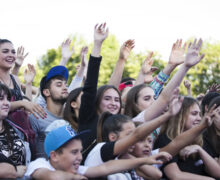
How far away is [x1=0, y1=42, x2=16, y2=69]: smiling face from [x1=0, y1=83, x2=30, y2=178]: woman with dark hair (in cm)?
113

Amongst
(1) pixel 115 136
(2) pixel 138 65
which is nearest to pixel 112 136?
(1) pixel 115 136

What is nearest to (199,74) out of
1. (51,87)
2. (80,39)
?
(80,39)

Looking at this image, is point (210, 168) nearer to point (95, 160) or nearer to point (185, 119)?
point (185, 119)

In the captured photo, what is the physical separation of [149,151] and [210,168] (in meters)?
0.85

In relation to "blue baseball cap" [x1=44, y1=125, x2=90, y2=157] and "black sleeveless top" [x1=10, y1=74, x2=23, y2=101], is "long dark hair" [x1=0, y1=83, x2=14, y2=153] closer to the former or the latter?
"blue baseball cap" [x1=44, y1=125, x2=90, y2=157]

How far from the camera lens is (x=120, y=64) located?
5215 millimetres

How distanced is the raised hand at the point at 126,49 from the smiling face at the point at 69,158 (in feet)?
7.61

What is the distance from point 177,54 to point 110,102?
1249mm

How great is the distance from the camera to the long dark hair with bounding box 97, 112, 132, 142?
11.3 feet

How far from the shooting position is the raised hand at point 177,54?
4.83 meters

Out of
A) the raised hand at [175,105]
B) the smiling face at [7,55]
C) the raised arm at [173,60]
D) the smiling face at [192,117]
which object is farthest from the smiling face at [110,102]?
the smiling face at [7,55]

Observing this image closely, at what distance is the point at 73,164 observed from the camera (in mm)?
3119

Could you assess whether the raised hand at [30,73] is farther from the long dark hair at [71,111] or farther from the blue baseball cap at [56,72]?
the long dark hair at [71,111]

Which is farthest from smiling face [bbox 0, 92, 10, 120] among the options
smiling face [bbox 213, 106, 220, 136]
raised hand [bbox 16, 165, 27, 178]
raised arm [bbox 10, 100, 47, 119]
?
smiling face [bbox 213, 106, 220, 136]
